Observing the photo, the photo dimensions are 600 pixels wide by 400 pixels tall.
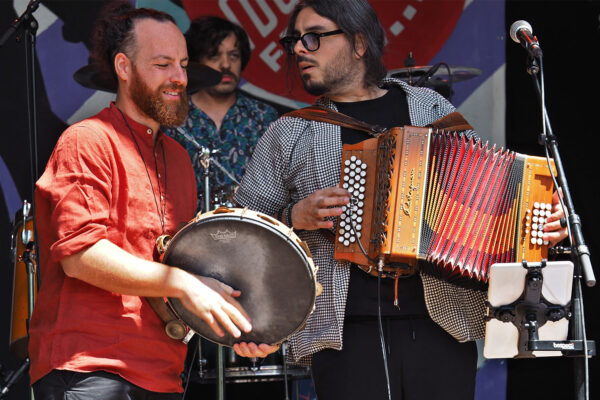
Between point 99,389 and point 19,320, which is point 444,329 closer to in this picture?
Answer: point 99,389

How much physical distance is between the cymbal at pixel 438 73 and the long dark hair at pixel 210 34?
1226mm

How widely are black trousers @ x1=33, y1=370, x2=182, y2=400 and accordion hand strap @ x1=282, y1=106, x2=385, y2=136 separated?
4.63 ft

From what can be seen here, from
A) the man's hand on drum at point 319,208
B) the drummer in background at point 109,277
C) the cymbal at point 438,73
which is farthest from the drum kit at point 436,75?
the drummer in background at point 109,277

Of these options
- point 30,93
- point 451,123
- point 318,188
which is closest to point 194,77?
point 30,93

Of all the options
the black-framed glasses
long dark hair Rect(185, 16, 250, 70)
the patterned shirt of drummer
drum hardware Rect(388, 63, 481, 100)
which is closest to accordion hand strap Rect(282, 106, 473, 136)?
the black-framed glasses

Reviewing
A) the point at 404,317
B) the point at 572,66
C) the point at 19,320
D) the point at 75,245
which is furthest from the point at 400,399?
the point at 572,66

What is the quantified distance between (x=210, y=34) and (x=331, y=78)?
2.10 metres

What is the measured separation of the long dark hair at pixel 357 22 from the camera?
12.1ft

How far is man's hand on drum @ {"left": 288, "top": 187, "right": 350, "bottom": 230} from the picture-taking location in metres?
3.15

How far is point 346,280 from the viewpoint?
326 centimetres

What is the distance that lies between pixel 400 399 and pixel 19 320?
8.12 feet

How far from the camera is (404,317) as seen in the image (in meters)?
3.28

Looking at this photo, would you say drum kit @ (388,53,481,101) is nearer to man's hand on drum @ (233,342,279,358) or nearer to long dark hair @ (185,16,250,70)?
long dark hair @ (185,16,250,70)

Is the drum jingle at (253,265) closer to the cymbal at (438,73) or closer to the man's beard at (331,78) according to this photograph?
the man's beard at (331,78)
